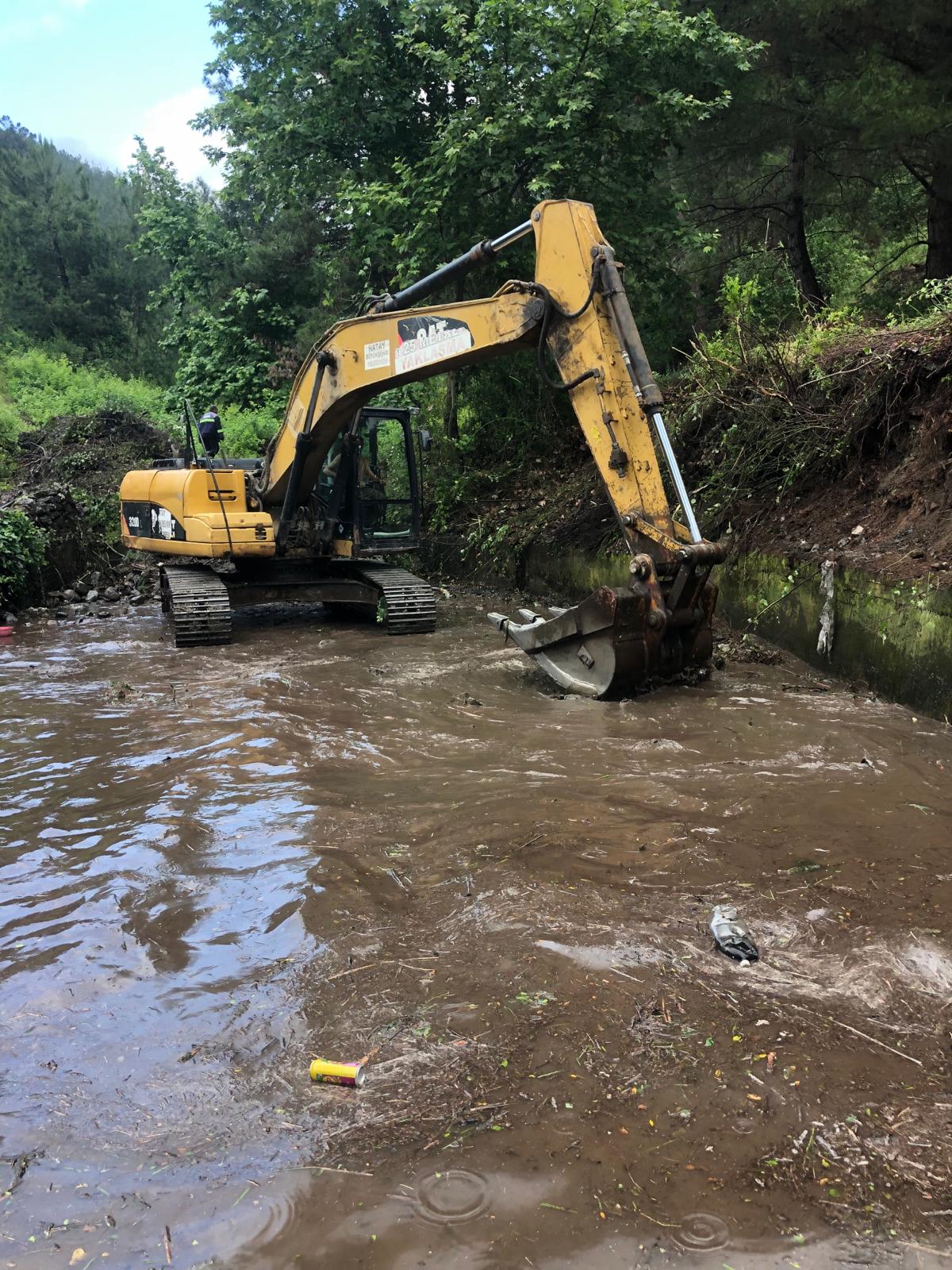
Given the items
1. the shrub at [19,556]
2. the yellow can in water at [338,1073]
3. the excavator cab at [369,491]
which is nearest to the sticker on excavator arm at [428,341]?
the excavator cab at [369,491]

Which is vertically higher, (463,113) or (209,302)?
(463,113)

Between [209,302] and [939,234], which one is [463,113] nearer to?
[939,234]

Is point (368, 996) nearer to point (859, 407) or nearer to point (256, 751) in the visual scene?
point (256, 751)

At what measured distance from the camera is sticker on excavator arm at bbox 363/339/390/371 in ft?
27.0

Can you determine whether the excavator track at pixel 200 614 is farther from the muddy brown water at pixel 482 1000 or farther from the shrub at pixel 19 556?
the muddy brown water at pixel 482 1000

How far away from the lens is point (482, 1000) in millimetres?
2748

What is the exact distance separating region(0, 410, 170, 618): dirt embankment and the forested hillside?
1223mm

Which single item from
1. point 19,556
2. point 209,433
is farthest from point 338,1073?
point 19,556

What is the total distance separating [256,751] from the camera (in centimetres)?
529

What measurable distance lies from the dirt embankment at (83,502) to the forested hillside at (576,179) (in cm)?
122

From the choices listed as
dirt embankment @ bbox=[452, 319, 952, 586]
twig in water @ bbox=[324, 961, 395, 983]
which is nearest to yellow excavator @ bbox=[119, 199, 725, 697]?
dirt embankment @ bbox=[452, 319, 952, 586]

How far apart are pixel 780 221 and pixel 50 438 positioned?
42.0 feet

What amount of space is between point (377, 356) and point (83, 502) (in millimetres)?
7017

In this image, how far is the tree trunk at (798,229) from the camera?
39.7 feet
